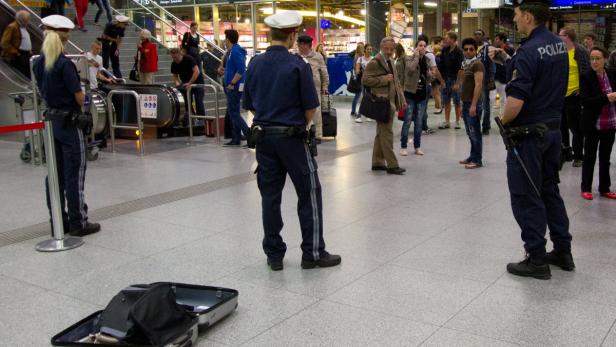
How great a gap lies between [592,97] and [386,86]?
231 centimetres

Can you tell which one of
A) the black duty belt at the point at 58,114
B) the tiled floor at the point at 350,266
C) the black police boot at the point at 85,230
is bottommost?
the tiled floor at the point at 350,266

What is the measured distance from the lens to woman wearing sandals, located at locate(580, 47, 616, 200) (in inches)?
241

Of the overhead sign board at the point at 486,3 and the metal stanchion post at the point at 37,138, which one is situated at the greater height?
the overhead sign board at the point at 486,3

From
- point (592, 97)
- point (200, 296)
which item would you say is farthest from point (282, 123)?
point (592, 97)

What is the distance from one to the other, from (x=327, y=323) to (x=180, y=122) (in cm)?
839

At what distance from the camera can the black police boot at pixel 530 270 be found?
421 cm

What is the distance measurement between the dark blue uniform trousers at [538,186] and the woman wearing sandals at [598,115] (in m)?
2.25

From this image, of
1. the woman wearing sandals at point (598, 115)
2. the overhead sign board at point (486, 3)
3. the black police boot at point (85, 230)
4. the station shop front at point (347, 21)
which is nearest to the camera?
the black police boot at point (85, 230)

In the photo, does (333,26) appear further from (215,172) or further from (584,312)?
(584,312)

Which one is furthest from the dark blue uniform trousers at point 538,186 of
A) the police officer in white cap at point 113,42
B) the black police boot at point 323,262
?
the police officer in white cap at point 113,42

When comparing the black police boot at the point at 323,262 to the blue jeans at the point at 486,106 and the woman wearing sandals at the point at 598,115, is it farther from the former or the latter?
the blue jeans at the point at 486,106

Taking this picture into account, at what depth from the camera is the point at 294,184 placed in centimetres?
440

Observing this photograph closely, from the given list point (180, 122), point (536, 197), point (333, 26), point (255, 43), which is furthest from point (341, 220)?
point (255, 43)

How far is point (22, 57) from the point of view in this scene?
11.4 m
